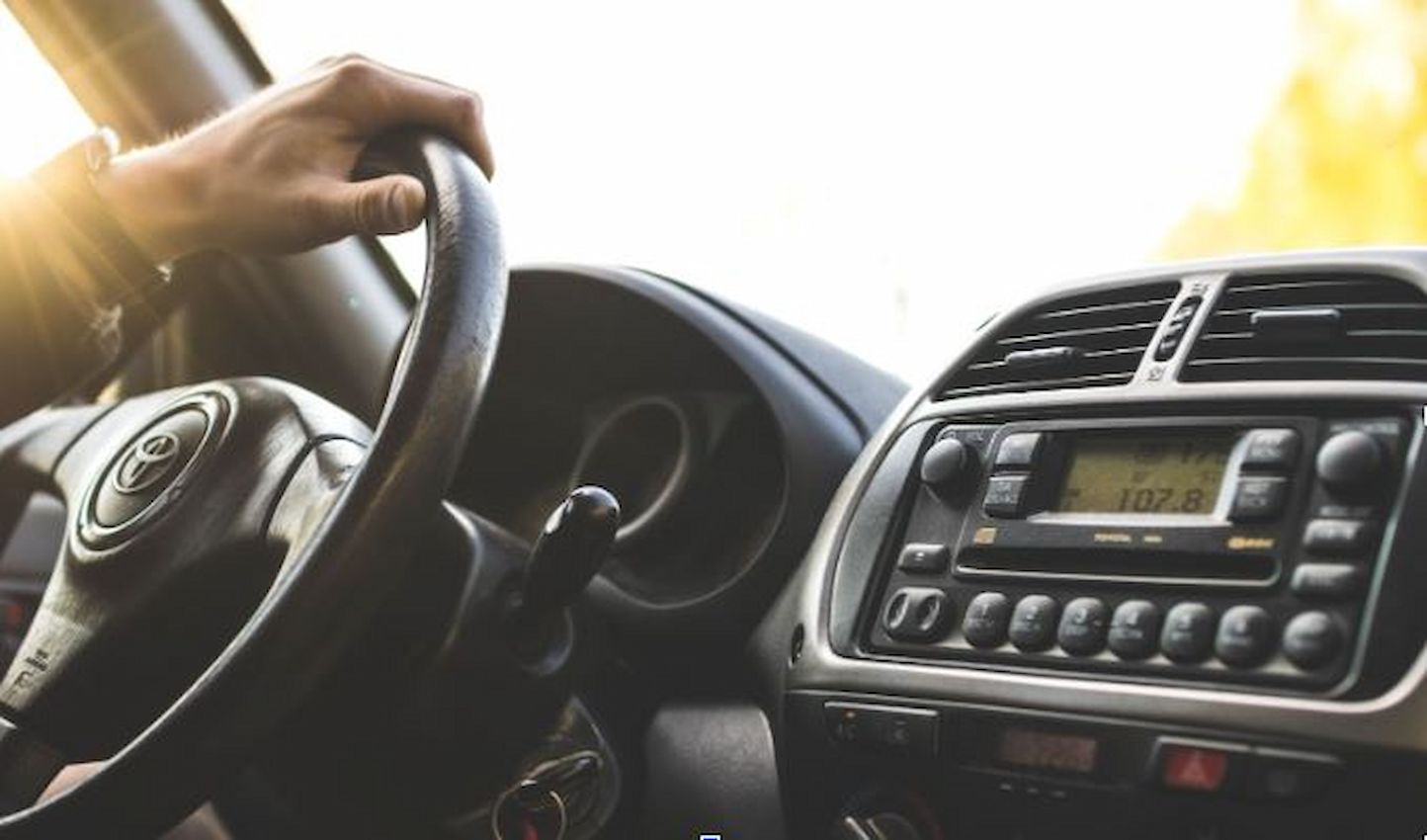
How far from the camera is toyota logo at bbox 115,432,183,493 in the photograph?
1257 millimetres

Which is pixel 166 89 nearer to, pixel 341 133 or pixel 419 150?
pixel 341 133

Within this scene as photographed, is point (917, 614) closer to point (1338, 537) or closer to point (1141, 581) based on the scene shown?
point (1141, 581)

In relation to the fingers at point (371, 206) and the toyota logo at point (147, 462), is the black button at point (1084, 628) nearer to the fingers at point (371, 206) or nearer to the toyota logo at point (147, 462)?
the fingers at point (371, 206)

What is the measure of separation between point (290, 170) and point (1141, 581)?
0.72 m

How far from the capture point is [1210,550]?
1032 millimetres

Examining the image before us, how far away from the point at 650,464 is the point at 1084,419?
63 cm

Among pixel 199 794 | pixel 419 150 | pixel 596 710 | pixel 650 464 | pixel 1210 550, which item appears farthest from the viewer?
pixel 650 464

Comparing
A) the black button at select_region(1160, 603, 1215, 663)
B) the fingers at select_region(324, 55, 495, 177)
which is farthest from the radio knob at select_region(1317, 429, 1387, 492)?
the fingers at select_region(324, 55, 495, 177)

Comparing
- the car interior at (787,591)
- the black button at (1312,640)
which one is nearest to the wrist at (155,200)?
the car interior at (787,591)

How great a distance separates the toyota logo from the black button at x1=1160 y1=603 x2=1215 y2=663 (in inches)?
29.5

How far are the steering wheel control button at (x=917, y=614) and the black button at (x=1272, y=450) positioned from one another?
0.24 meters

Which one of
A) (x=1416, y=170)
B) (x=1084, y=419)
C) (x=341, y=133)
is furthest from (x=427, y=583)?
(x=1416, y=170)

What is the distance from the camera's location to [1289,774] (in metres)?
0.94

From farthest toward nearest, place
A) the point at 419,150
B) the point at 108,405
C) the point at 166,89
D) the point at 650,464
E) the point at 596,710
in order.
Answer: the point at 166,89 < the point at 650,464 < the point at 108,405 < the point at 596,710 < the point at 419,150
